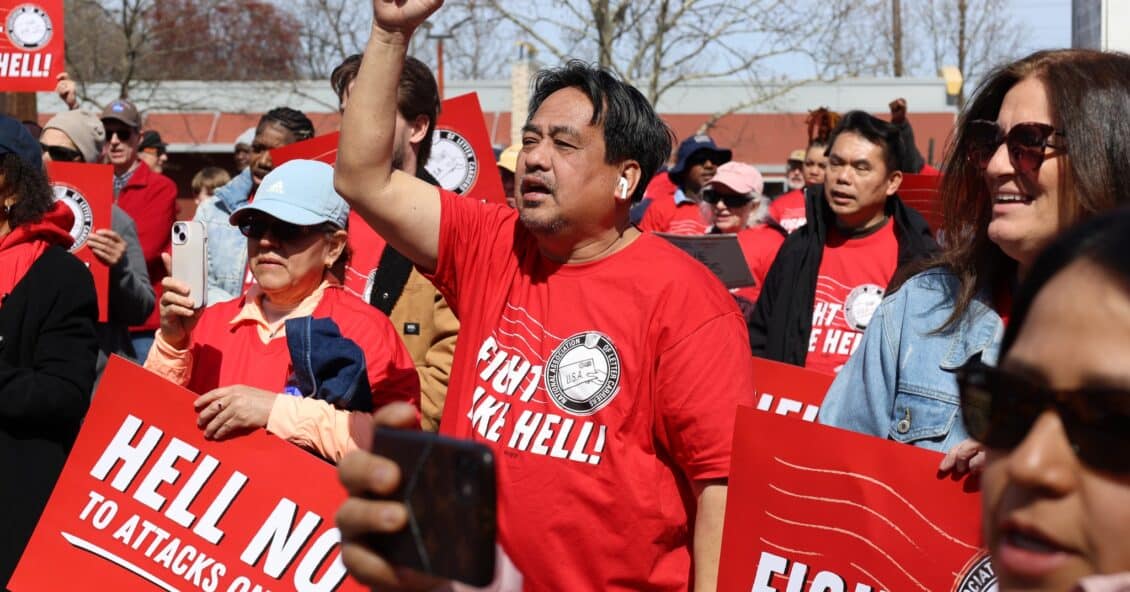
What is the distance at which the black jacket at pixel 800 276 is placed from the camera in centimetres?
613

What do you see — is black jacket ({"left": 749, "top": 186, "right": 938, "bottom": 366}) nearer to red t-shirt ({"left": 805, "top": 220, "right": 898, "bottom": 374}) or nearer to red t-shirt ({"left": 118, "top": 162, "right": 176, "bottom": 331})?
red t-shirt ({"left": 805, "top": 220, "right": 898, "bottom": 374})

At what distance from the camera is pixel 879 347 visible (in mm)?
3141

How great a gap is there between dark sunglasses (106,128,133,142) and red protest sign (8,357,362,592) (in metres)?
4.91

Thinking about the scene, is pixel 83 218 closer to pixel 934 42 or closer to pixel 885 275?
pixel 885 275

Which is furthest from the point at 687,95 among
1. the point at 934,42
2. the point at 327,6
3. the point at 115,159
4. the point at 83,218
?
the point at 83,218

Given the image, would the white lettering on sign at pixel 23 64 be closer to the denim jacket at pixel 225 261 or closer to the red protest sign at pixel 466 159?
the denim jacket at pixel 225 261

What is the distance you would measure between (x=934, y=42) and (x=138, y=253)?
112 feet

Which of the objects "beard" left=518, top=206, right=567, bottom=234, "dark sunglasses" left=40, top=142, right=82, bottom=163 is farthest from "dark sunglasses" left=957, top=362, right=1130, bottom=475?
"dark sunglasses" left=40, top=142, right=82, bottom=163

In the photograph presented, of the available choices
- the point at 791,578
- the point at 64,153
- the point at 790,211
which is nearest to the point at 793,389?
the point at 791,578

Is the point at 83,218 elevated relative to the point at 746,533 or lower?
elevated

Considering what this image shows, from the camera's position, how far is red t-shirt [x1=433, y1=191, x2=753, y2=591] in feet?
10.7

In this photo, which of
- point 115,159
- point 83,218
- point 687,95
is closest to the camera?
point 83,218

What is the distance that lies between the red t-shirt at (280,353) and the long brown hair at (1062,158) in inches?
59.9

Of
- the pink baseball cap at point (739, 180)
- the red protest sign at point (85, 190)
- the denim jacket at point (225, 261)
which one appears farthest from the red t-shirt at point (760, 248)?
the red protest sign at point (85, 190)
